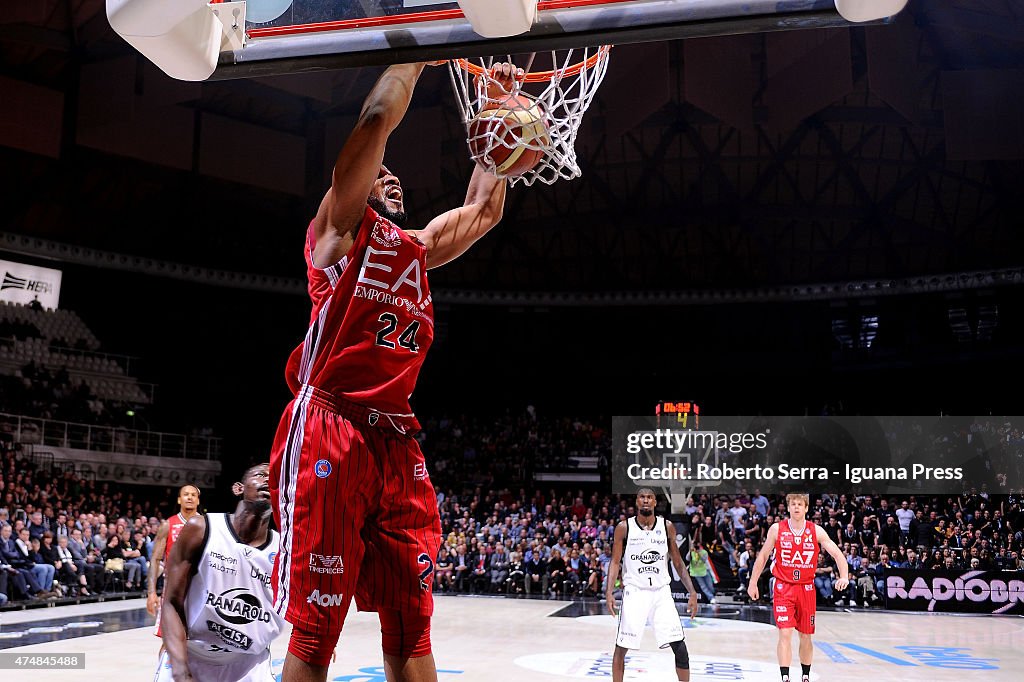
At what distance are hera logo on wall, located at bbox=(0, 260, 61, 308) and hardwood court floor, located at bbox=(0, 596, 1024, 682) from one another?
10.8 m

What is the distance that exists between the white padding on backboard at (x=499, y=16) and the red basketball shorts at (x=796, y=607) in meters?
6.87

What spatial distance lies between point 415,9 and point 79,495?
19.0 meters

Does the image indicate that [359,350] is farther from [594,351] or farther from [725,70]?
[594,351]

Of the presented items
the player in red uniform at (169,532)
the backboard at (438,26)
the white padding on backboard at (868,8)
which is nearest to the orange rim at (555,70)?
the backboard at (438,26)

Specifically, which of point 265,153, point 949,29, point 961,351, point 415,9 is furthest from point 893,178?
point 415,9

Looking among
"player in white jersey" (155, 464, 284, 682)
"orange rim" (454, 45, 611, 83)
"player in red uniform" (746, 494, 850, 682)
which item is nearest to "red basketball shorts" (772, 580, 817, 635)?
"player in red uniform" (746, 494, 850, 682)

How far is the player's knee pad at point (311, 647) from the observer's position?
7.20 feet

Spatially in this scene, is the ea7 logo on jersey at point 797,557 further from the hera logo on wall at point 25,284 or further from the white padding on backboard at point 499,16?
the hera logo on wall at point 25,284

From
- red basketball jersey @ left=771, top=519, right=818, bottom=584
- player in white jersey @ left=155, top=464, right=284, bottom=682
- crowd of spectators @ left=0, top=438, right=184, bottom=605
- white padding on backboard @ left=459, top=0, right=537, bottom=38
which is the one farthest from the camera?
crowd of spectators @ left=0, top=438, right=184, bottom=605

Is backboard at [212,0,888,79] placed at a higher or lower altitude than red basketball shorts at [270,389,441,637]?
higher

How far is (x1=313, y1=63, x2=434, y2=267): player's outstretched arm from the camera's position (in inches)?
89.5

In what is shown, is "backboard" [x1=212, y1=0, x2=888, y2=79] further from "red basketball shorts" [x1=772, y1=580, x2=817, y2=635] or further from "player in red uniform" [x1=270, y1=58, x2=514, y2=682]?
"red basketball shorts" [x1=772, y1=580, x2=817, y2=635]

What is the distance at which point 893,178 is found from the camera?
2266cm

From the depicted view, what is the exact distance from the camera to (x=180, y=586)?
364 cm
